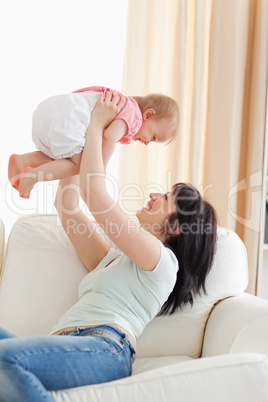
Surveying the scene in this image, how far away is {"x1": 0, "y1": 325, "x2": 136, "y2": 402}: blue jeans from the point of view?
3.85 feet

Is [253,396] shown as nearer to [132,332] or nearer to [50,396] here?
[132,332]

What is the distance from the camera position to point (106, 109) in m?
1.64

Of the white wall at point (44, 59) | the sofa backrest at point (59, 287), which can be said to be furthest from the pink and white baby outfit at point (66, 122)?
the white wall at point (44, 59)

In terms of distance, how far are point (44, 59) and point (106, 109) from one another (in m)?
1.29

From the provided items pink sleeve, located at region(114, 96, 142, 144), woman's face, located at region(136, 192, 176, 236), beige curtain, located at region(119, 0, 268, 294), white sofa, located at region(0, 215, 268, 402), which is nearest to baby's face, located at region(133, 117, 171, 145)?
pink sleeve, located at region(114, 96, 142, 144)

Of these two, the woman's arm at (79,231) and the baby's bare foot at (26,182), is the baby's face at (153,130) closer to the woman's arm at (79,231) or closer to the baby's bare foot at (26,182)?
the woman's arm at (79,231)

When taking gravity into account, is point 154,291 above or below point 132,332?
above

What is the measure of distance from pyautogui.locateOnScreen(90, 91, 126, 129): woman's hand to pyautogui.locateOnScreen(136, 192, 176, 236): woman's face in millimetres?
348

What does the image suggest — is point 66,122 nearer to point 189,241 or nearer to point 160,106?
point 160,106

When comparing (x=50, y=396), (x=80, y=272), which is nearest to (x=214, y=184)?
(x=80, y=272)

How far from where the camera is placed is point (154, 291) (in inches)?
62.9

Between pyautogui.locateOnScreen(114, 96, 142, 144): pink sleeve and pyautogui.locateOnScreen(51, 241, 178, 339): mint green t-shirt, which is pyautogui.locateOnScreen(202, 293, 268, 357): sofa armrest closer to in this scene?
pyautogui.locateOnScreen(51, 241, 178, 339): mint green t-shirt

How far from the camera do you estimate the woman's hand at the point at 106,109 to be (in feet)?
5.32

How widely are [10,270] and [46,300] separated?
19cm
